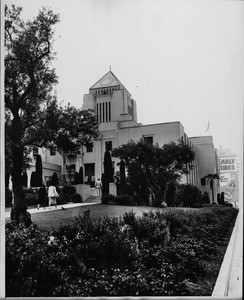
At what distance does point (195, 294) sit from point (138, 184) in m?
1.77

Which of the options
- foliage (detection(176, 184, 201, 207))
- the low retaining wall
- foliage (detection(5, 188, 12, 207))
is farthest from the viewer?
foliage (detection(176, 184, 201, 207))

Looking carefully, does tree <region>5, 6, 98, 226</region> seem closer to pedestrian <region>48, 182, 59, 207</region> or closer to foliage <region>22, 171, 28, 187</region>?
foliage <region>22, 171, 28, 187</region>

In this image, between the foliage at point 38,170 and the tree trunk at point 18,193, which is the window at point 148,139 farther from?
the tree trunk at point 18,193

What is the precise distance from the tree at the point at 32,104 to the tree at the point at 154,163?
2.00ft

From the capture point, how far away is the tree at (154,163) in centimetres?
455

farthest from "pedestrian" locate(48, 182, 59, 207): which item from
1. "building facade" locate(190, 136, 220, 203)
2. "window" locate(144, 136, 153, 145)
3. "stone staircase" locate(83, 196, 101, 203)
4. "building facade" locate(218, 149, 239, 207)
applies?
"building facade" locate(218, 149, 239, 207)

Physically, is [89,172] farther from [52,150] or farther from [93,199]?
[52,150]

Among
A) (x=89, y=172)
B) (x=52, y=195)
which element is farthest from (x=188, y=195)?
(x=52, y=195)

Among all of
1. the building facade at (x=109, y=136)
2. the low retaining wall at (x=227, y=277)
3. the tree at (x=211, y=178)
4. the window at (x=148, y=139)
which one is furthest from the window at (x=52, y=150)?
the low retaining wall at (x=227, y=277)

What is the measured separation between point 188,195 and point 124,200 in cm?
91

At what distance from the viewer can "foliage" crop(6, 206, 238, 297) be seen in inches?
119

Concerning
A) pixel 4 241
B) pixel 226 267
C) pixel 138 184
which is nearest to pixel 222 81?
pixel 138 184

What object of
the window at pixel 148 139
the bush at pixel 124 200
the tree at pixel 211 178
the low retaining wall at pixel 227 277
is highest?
the window at pixel 148 139

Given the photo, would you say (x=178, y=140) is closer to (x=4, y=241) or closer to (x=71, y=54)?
(x=71, y=54)
